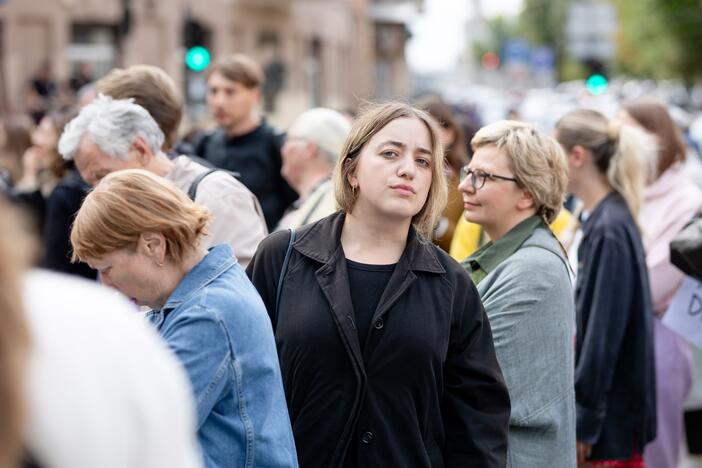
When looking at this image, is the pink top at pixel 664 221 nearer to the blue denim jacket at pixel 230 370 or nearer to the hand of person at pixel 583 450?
the hand of person at pixel 583 450

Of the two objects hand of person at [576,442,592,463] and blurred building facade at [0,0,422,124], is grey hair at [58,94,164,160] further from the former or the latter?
blurred building facade at [0,0,422,124]

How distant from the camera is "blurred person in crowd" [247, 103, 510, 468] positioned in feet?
11.8

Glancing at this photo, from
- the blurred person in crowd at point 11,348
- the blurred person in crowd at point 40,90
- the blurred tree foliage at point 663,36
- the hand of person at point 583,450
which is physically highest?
the blurred person in crowd at point 11,348

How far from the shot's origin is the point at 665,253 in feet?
21.1

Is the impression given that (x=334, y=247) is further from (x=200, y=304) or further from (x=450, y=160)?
(x=450, y=160)

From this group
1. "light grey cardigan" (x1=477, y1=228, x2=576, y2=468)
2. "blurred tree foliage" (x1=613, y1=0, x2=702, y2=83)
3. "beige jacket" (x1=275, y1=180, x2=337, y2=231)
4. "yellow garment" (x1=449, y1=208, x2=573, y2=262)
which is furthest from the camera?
"blurred tree foliage" (x1=613, y1=0, x2=702, y2=83)

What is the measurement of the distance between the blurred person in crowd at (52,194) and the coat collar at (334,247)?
168 cm

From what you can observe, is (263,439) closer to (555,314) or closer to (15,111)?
(555,314)

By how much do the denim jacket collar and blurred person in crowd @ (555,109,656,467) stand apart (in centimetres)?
259

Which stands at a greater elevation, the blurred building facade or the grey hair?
the grey hair

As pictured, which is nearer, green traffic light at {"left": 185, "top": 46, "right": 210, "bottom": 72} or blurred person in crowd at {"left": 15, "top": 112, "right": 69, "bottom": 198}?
blurred person in crowd at {"left": 15, "top": 112, "right": 69, "bottom": 198}

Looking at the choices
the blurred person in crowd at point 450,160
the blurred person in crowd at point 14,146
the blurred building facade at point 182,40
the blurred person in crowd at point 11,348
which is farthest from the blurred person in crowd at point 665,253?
the blurred building facade at point 182,40

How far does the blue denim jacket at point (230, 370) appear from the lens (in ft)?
9.93

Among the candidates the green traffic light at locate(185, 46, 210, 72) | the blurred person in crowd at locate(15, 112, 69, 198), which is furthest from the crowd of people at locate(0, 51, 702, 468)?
the green traffic light at locate(185, 46, 210, 72)
